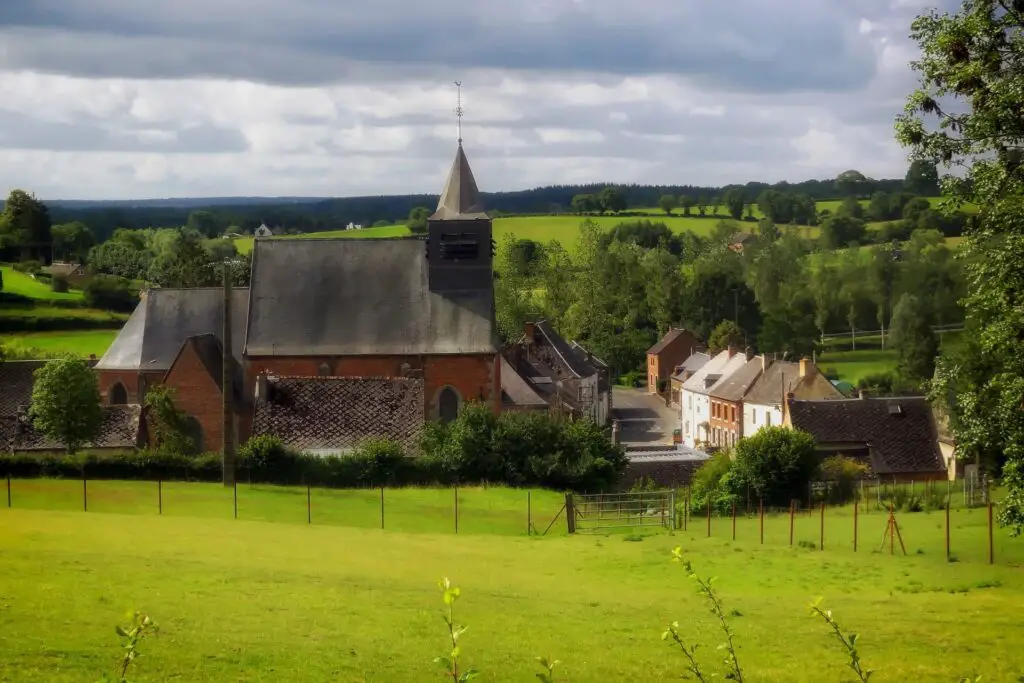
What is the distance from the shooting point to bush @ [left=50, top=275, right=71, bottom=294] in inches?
4188

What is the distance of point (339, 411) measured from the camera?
53375 millimetres

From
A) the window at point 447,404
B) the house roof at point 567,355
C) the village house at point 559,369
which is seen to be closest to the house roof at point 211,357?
the window at point 447,404

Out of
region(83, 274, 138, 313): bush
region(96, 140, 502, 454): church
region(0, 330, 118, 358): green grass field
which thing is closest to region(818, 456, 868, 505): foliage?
region(96, 140, 502, 454): church

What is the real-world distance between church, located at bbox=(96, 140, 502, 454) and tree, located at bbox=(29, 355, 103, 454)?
522cm

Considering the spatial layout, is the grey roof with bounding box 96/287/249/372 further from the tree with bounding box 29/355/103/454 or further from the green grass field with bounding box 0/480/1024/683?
the green grass field with bounding box 0/480/1024/683

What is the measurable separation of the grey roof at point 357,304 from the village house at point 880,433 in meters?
15.9

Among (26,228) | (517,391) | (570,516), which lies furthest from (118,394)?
(26,228)

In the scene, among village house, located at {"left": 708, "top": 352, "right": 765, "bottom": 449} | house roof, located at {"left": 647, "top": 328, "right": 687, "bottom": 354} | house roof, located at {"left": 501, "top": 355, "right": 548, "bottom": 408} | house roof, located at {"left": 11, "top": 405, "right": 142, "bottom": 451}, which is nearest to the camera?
house roof, located at {"left": 11, "top": 405, "right": 142, "bottom": 451}

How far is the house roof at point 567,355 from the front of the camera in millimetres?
85144

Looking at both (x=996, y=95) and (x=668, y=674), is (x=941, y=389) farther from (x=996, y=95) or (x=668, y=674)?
(x=668, y=674)

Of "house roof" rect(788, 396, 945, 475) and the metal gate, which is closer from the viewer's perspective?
the metal gate

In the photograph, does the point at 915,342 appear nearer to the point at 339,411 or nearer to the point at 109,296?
the point at 339,411

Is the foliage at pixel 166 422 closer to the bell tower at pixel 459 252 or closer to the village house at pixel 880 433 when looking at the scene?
the bell tower at pixel 459 252

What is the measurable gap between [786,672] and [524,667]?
12.0 ft
